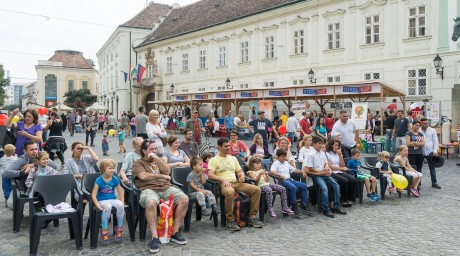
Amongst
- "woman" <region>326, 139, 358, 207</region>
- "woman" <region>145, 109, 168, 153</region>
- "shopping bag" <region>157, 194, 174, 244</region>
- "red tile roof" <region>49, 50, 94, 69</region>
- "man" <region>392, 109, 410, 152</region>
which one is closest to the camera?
"shopping bag" <region>157, 194, 174, 244</region>

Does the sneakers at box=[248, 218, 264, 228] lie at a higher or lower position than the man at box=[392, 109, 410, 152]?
lower

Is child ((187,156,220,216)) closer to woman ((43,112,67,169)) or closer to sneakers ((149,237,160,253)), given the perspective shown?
sneakers ((149,237,160,253))

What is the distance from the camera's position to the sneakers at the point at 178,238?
6156mm

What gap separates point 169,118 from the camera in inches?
1379

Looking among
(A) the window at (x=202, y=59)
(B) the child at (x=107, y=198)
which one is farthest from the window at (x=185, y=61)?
(B) the child at (x=107, y=198)

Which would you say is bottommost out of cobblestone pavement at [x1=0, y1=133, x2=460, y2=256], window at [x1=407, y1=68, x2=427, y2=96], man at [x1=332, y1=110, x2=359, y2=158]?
cobblestone pavement at [x1=0, y1=133, x2=460, y2=256]

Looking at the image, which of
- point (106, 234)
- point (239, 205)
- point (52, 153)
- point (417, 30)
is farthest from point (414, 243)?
point (417, 30)

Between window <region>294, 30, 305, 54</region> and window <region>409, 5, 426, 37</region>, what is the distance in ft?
25.7

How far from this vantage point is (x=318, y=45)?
29281 millimetres

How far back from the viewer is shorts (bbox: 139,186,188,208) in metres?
6.26

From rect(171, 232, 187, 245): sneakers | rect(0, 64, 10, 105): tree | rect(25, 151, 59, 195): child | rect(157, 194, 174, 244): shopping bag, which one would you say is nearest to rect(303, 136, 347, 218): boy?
rect(171, 232, 187, 245): sneakers

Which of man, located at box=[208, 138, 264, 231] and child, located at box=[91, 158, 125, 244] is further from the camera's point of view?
man, located at box=[208, 138, 264, 231]

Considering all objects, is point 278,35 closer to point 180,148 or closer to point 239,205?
point 180,148

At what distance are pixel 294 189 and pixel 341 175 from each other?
143 centimetres
